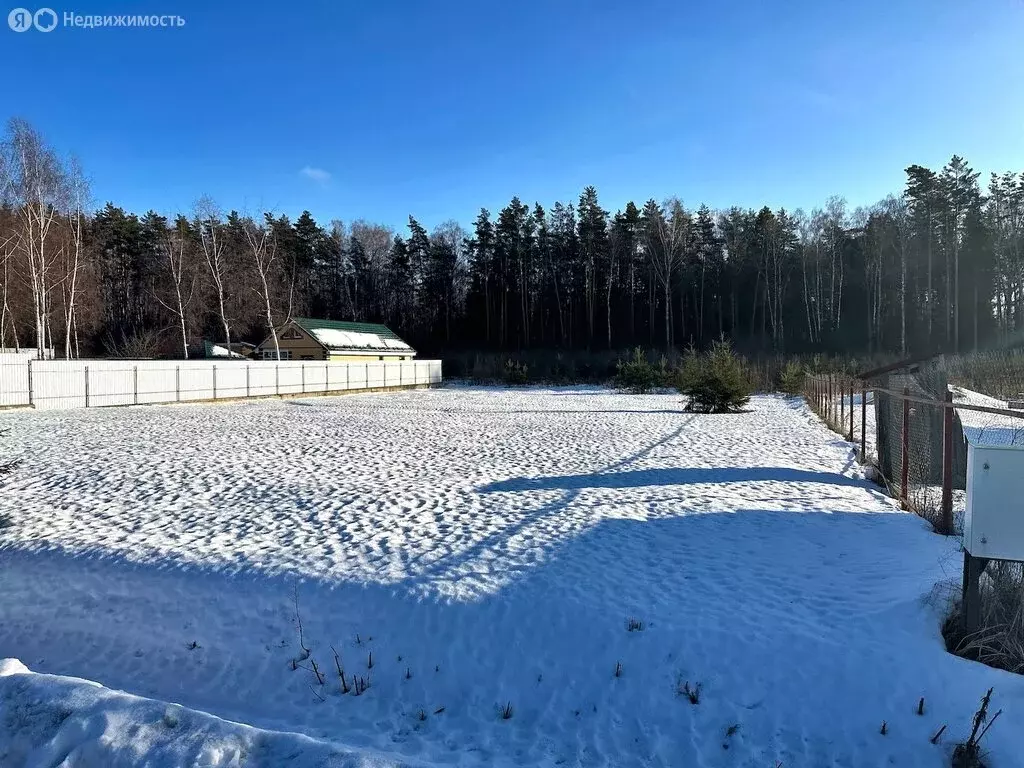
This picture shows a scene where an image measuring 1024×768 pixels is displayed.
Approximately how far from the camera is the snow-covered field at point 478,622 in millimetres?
3232

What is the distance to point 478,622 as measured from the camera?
4.60 metres

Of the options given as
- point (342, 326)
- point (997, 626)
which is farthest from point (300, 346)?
point (997, 626)

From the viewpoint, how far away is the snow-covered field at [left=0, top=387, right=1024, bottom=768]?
3232 millimetres

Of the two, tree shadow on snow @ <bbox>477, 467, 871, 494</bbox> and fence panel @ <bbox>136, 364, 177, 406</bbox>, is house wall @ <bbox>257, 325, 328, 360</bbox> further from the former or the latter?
tree shadow on snow @ <bbox>477, 467, 871, 494</bbox>

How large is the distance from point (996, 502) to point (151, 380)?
2699cm

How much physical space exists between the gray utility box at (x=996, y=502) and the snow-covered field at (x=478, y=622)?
758 mm

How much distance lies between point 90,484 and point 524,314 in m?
49.3

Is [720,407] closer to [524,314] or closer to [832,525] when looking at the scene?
[832,525]

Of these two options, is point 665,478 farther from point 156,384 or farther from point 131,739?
point 156,384

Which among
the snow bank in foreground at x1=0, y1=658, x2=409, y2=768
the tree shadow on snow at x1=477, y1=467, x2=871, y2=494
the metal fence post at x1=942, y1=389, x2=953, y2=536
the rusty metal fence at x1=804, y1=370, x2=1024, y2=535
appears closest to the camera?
the snow bank in foreground at x1=0, y1=658, x2=409, y2=768

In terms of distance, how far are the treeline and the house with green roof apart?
14.2 ft

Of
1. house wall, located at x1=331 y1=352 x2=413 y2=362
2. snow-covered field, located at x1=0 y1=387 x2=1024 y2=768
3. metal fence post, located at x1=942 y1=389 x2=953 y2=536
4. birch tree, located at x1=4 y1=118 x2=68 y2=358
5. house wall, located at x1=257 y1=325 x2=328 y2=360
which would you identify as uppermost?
Result: birch tree, located at x1=4 y1=118 x2=68 y2=358

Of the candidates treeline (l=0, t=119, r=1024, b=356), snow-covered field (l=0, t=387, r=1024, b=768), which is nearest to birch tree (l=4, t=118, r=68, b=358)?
treeline (l=0, t=119, r=1024, b=356)

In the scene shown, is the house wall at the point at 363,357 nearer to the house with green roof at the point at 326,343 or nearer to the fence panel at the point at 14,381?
the house with green roof at the point at 326,343
